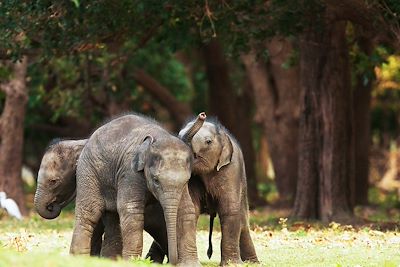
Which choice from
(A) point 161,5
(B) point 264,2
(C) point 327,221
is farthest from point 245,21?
(C) point 327,221

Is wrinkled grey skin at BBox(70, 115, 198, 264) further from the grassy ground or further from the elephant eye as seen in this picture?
the grassy ground

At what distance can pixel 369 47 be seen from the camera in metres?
23.3

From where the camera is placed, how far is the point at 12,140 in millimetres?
23906

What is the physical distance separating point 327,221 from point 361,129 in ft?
25.2

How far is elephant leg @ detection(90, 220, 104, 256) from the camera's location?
13281mm

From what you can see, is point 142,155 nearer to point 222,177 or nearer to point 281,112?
point 222,177

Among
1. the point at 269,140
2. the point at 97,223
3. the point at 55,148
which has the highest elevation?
the point at 269,140

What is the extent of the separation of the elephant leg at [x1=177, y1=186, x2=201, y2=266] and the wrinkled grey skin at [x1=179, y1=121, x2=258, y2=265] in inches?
19.9

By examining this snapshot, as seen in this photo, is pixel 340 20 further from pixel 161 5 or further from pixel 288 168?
pixel 288 168

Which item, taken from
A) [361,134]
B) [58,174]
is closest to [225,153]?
[58,174]

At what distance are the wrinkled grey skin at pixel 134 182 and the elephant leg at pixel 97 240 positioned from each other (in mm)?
578

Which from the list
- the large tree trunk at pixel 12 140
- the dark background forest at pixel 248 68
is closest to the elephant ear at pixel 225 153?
the dark background forest at pixel 248 68

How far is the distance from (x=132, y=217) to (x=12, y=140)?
12440mm

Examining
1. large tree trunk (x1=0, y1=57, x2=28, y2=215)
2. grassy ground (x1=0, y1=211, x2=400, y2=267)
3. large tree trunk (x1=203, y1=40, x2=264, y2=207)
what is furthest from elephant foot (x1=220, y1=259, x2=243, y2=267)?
large tree trunk (x1=203, y1=40, x2=264, y2=207)
